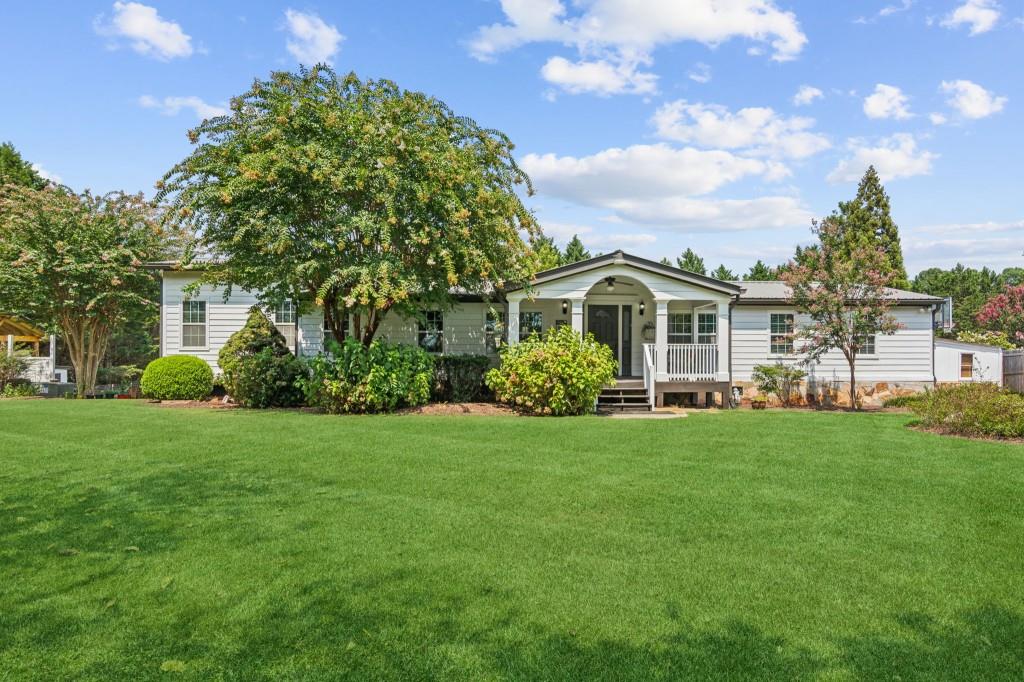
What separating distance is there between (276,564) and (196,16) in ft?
33.6

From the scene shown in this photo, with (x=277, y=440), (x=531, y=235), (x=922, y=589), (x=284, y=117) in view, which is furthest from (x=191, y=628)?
(x=531, y=235)

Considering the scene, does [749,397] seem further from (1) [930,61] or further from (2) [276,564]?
(2) [276,564]

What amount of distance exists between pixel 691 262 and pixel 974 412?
22457 millimetres

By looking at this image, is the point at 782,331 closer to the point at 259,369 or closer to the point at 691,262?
the point at 259,369

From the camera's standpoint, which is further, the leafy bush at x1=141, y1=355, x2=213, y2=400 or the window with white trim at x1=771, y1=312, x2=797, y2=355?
the window with white trim at x1=771, y1=312, x2=797, y2=355

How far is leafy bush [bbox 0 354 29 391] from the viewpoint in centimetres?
2009

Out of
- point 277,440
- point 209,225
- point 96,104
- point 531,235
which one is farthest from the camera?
point 531,235

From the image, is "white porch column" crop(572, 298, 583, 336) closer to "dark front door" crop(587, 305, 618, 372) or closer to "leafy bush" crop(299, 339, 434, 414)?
"dark front door" crop(587, 305, 618, 372)

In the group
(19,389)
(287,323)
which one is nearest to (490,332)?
(287,323)

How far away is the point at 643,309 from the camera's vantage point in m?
17.4

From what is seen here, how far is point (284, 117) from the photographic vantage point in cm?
1208

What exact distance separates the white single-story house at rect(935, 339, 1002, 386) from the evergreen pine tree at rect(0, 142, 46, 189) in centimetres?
3278

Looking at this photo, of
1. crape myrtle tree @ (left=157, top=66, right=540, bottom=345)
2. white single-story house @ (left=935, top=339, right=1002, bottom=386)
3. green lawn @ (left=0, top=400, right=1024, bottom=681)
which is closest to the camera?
green lawn @ (left=0, top=400, right=1024, bottom=681)

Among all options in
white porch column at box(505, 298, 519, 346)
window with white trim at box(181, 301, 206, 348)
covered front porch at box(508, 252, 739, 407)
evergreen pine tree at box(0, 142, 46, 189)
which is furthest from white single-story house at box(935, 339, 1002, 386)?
evergreen pine tree at box(0, 142, 46, 189)
